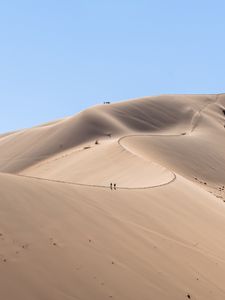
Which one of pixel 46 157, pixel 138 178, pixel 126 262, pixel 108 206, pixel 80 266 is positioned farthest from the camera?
pixel 46 157

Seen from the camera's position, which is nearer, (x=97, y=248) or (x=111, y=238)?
(x=97, y=248)

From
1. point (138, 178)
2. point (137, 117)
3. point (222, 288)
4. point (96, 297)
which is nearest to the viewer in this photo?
point (96, 297)

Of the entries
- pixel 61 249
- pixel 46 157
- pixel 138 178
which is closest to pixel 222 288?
pixel 61 249

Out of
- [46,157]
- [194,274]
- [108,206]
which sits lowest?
[46,157]

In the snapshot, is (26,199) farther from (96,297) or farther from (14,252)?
(96,297)

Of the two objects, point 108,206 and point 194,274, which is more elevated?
point 108,206

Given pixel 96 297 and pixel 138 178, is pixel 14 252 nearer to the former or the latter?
pixel 96 297

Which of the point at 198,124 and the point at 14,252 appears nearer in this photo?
the point at 14,252

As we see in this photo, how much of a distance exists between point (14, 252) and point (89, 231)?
2.28 metres

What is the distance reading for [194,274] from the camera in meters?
10.8

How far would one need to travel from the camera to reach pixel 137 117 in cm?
4588

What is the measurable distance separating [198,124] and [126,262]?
38187mm

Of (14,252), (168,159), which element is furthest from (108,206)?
(168,159)

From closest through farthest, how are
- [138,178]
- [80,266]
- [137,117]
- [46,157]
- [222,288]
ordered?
[80,266] < [222,288] < [138,178] < [46,157] < [137,117]
